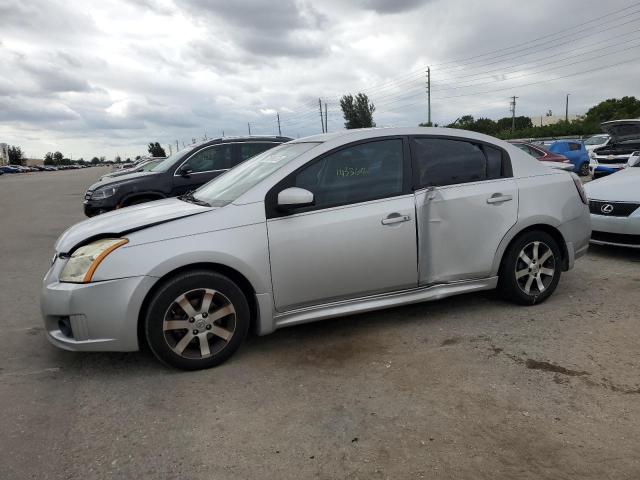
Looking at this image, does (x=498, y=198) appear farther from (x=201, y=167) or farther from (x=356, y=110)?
(x=356, y=110)

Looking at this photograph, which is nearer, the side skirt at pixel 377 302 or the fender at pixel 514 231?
the side skirt at pixel 377 302

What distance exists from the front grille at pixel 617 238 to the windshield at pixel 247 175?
4.29 metres

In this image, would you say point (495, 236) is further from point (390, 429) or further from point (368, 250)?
point (390, 429)

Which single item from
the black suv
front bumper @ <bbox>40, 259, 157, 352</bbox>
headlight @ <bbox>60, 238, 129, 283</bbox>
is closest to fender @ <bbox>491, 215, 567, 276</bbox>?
front bumper @ <bbox>40, 259, 157, 352</bbox>

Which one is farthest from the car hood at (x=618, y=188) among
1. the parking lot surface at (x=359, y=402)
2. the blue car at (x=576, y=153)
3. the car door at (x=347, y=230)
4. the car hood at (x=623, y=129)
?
the blue car at (x=576, y=153)

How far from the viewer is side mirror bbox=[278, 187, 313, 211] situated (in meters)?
3.64

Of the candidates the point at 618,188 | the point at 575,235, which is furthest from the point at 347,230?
the point at 618,188

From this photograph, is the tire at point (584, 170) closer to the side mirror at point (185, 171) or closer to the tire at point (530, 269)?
the side mirror at point (185, 171)

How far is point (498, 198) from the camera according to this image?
443cm

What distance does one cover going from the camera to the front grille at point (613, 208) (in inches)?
242

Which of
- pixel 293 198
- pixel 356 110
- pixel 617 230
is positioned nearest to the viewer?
pixel 293 198

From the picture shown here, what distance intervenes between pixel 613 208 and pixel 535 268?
2.45 meters

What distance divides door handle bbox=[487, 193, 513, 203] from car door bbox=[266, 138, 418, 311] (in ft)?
2.56

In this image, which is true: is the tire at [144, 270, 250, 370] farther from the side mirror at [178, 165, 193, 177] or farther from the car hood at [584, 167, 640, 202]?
the side mirror at [178, 165, 193, 177]
